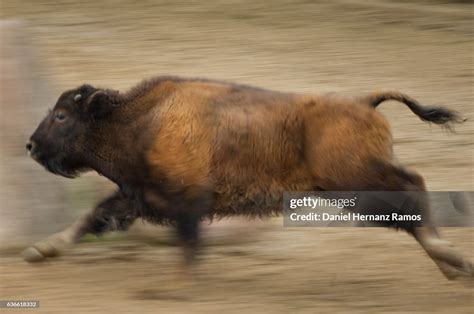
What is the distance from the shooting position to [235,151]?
7121mm

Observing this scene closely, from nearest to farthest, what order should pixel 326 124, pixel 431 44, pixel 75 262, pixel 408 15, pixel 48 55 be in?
pixel 326 124
pixel 75 262
pixel 48 55
pixel 431 44
pixel 408 15

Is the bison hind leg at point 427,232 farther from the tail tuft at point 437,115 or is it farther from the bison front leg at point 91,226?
the bison front leg at point 91,226

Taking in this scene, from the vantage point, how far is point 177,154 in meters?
7.12

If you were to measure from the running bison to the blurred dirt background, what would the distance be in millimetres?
475

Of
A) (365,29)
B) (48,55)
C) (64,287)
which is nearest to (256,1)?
(365,29)

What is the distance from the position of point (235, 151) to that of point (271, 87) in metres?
4.78

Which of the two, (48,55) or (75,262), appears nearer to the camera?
(75,262)

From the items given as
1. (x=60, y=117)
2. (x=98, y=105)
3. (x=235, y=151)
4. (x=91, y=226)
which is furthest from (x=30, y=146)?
(x=235, y=151)

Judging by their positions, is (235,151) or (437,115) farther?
(437,115)

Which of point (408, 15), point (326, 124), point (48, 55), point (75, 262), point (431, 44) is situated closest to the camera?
point (326, 124)

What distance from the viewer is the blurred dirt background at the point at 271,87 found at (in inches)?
282

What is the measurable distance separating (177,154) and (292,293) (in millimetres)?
1143

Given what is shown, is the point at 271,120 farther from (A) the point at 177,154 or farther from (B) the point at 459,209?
(B) the point at 459,209

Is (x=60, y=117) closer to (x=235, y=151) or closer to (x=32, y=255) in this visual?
(x=32, y=255)
